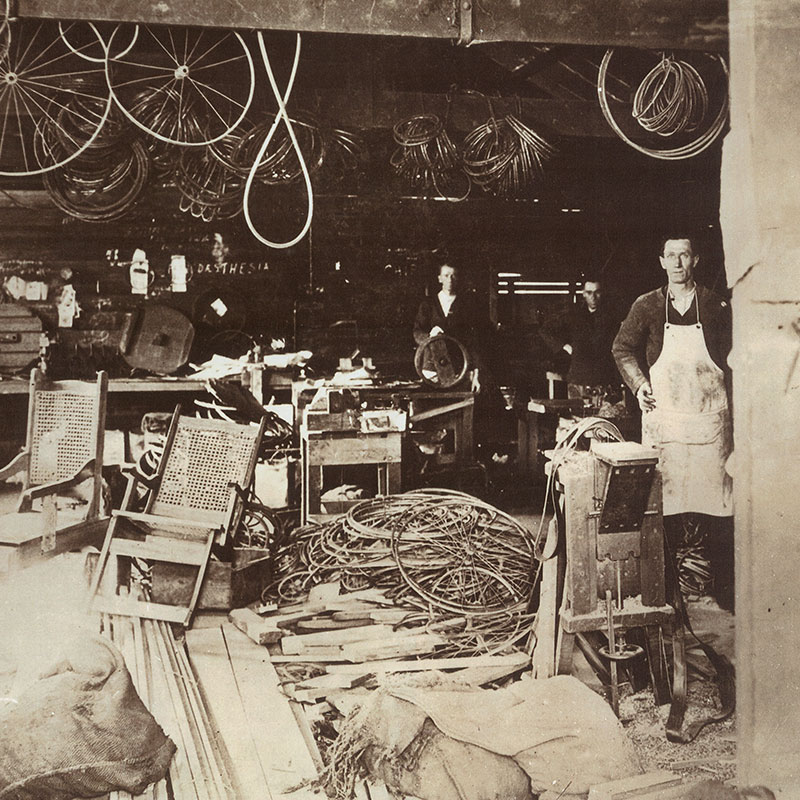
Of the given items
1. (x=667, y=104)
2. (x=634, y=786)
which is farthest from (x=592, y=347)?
(x=634, y=786)

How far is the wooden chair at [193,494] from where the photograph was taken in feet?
13.0

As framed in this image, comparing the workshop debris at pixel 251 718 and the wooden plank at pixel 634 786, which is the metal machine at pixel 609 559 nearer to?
the wooden plank at pixel 634 786

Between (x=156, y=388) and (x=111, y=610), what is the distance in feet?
3.69

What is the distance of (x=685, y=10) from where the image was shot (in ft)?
10.3

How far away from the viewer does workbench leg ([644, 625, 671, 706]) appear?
141 inches

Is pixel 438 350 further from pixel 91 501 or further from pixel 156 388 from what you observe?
pixel 91 501

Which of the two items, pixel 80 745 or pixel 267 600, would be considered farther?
pixel 267 600

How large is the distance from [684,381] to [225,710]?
8.38ft

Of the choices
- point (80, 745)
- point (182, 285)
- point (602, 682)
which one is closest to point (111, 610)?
point (80, 745)

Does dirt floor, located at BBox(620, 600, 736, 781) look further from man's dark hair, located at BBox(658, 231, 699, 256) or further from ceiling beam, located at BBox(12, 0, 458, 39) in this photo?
ceiling beam, located at BBox(12, 0, 458, 39)

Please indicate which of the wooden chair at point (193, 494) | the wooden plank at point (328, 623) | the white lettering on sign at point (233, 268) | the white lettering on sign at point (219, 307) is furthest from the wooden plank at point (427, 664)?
the white lettering on sign at point (233, 268)

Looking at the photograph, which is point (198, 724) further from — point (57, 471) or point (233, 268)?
point (233, 268)

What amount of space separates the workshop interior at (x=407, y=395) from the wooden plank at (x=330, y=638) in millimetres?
18

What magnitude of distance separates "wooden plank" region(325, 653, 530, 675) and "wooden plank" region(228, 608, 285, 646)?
0.34 meters
